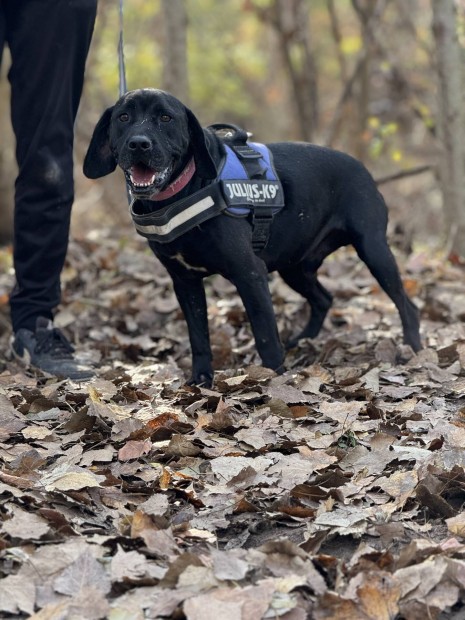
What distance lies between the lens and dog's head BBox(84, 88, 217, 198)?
4.13m

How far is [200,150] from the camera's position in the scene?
173 inches

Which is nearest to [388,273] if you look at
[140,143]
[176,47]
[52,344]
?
[140,143]

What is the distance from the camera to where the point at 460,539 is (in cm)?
301

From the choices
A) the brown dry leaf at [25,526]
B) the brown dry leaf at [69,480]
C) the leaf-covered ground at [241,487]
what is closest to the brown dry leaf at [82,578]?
the leaf-covered ground at [241,487]

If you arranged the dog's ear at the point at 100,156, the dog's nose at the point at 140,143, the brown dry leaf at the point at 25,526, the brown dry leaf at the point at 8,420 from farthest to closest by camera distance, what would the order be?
1. the dog's ear at the point at 100,156
2. the dog's nose at the point at 140,143
3. the brown dry leaf at the point at 8,420
4. the brown dry leaf at the point at 25,526

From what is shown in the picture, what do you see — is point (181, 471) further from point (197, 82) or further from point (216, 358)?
point (197, 82)

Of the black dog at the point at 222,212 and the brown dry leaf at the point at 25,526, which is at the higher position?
the black dog at the point at 222,212

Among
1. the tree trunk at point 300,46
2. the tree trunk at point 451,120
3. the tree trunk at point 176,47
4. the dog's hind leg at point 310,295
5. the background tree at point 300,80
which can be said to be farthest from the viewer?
the tree trunk at point 300,46

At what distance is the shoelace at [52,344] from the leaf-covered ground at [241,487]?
0.23m

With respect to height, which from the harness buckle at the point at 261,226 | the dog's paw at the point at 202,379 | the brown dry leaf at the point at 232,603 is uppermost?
the harness buckle at the point at 261,226

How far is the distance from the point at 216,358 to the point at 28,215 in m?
1.36

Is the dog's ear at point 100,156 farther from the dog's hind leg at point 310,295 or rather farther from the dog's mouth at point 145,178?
the dog's hind leg at point 310,295

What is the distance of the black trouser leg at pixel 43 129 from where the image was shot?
4859mm

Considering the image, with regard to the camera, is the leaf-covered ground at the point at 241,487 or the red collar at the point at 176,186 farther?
the red collar at the point at 176,186
